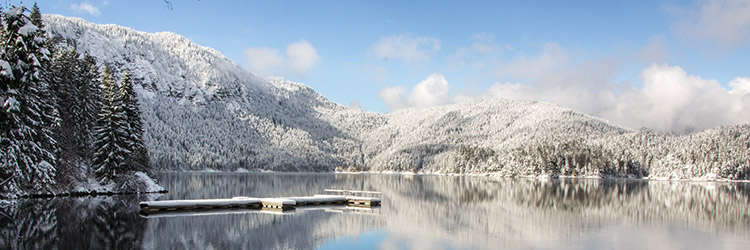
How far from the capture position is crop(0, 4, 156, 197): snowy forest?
3666cm

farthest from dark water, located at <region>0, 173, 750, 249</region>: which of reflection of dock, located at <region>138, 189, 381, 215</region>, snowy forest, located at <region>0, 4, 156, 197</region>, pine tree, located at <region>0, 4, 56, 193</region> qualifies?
snowy forest, located at <region>0, 4, 156, 197</region>

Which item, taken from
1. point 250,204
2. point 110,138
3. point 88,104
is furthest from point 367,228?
point 88,104

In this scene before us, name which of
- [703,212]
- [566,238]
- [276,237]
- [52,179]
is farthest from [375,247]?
[703,212]

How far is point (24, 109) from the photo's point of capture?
34.8m

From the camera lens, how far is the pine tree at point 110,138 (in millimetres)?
50688

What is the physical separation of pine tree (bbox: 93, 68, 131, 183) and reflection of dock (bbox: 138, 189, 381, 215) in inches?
476

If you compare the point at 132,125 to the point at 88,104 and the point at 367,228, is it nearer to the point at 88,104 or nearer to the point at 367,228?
the point at 88,104

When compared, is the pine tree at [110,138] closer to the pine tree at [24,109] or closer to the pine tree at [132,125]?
the pine tree at [132,125]

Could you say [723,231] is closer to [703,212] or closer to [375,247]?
[703,212]

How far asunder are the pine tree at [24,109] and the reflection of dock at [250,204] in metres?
7.90

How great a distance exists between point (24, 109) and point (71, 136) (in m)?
15.9

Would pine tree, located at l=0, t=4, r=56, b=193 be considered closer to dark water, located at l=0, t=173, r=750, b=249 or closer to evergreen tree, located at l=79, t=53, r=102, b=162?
dark water, located at l=0, t=173, r=750, b=249

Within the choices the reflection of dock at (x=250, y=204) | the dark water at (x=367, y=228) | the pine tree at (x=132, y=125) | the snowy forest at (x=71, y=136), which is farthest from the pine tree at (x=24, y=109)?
the pine tree at (x=132, y=125)

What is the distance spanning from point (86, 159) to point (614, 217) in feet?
160
